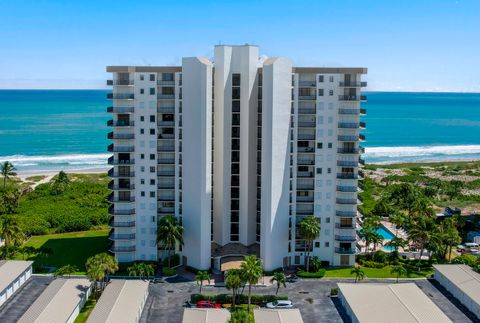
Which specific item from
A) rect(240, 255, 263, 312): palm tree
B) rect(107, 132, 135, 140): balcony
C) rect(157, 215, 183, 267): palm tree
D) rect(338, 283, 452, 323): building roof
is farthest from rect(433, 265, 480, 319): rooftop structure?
rect(107, 132, 135, 140): balcony

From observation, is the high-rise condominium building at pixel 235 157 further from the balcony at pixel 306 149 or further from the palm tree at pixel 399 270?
the palm tree at pixel 399 270

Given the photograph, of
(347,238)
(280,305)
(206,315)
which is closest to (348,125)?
(347,238)

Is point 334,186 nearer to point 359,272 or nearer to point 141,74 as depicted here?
point 359,272

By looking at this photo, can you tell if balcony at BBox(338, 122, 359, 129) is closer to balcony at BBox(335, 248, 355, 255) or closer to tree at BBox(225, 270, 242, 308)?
balcony at BBox(335, 248, 355, 255)

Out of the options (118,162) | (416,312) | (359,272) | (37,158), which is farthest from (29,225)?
(37,158)

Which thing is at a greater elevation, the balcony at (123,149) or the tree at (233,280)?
the balcony at (123,149)

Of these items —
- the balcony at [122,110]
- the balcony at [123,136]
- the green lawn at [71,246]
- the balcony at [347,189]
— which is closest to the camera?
the balcony at [122,110]

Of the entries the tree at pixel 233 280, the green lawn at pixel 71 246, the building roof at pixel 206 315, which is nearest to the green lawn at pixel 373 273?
the tree at pixel 233 280
